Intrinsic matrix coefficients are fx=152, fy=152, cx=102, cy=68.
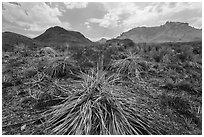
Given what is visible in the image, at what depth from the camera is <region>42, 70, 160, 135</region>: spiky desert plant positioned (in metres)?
1.79

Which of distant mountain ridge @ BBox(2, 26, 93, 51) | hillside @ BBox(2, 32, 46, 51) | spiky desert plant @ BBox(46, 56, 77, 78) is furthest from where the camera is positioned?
distant mountain ridge @ BBox(2, 26, 93, 51)

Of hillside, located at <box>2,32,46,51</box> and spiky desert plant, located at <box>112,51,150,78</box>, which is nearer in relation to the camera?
spiky desert plant, located at <box>112,51,150,78</box>

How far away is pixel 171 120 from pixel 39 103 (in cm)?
196

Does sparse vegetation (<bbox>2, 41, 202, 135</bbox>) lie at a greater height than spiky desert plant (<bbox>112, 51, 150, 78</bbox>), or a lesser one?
lesser

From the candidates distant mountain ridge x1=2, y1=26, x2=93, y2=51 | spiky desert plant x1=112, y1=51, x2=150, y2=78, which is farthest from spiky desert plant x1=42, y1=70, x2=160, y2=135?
distant mountain ridge x1=2, y1=26, x2=93, y2=51

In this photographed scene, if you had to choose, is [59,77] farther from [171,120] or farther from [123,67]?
[171,120]

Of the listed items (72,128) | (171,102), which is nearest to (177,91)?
(171,102)

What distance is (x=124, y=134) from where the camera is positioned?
1.74 metres

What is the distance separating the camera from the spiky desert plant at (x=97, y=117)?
5.87ft

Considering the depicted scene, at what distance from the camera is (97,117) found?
1924 millimetres

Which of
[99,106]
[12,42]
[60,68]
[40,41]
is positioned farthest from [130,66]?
[40,41]

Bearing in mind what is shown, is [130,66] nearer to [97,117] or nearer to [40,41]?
[97,117]

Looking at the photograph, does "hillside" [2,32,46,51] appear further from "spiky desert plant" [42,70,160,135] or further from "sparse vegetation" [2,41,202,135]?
"spiky desert plant" [42,70,160,135]

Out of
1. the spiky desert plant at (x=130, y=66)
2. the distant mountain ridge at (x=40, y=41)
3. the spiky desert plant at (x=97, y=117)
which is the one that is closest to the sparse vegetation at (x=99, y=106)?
the spiky desert plant at (x=97, y=117)
